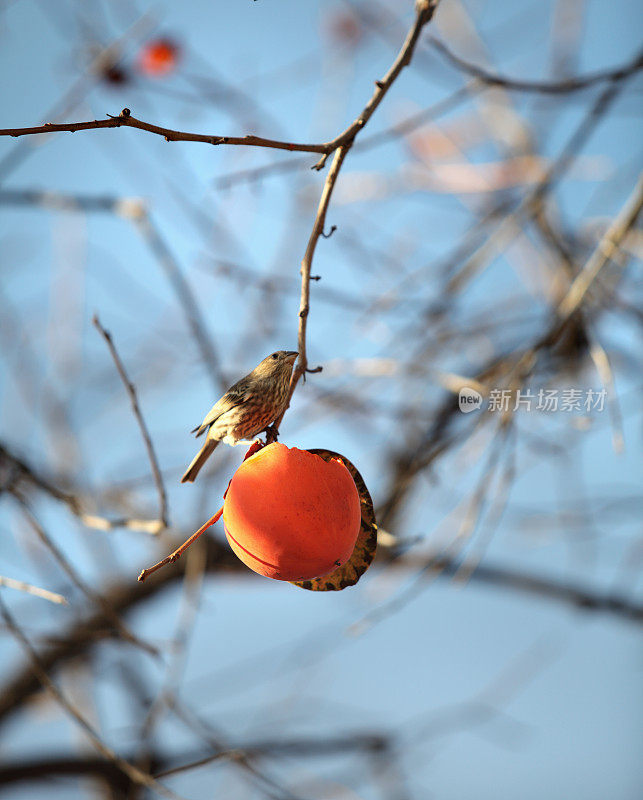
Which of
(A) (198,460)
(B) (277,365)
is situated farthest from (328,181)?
(A) (198,460)

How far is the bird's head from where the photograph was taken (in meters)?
1.39

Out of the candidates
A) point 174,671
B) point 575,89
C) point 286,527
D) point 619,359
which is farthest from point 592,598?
point 286,527

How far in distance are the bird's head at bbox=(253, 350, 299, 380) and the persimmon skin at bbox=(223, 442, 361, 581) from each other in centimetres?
32

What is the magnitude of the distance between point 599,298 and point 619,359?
0.51m

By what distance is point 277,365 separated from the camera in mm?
1430

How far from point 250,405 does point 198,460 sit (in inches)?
8.6

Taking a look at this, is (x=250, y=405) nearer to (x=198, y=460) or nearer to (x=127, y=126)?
(x=198, y=460)

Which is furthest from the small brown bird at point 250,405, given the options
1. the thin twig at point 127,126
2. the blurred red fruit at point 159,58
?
the blurred red fruit at point 159,58

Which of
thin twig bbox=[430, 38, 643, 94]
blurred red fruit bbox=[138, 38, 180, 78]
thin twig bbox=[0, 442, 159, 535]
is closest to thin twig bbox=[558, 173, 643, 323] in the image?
thin twig bbox=[430, 38, 643, 94]

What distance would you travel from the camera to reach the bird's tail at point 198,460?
144 centimetres

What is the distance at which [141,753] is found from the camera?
206 centimetres

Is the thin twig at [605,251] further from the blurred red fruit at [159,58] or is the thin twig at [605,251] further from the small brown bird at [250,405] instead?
the blurred red fruit at [159,58]

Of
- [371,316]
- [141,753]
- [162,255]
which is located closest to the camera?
[162,255]

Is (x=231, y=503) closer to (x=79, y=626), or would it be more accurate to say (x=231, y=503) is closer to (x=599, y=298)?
(x=599, y=298)
